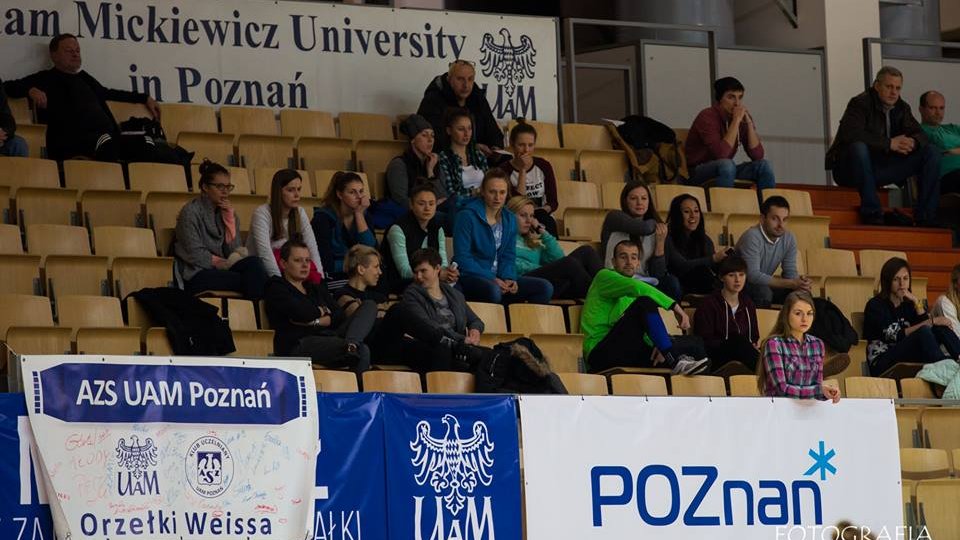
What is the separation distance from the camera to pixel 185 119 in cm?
1190

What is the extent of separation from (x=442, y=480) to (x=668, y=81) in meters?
6.89

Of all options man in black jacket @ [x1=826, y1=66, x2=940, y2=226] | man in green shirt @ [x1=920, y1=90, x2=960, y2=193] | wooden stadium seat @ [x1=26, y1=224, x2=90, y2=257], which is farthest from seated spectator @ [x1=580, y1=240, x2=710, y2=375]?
man in green shirt @ [x1=920, y1=90, x2=960, y2=193]

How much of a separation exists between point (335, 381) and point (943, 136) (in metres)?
6.81

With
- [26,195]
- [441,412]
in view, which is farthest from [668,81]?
[441,412]

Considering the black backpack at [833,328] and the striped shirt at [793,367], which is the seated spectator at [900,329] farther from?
the striped shirt at [793,367]

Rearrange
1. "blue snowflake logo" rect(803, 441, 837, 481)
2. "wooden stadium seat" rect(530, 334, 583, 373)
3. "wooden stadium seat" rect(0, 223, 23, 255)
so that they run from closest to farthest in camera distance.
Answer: "blue snowflake logo" rect(803, 441, 837, 481)
"wooden stadium seat" rect(0, 223, 23, 255)
"wooden stadium seat" rect(530, 334, 583, 373)

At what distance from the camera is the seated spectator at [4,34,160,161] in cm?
1114

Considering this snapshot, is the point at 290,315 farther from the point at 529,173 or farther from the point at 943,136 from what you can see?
the point at 943,136

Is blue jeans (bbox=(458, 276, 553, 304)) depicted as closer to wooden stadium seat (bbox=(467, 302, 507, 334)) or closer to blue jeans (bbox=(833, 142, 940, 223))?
wooden stadium seat (bbox=(467, 302, 507, 334))

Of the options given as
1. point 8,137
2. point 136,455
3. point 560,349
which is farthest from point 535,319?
point 136,455

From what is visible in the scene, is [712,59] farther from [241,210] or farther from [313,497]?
[313,497]

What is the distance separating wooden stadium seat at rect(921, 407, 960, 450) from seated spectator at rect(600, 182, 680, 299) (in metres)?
2.38

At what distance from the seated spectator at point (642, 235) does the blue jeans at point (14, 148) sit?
364cm

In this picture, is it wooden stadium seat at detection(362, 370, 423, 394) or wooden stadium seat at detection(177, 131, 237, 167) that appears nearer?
wooden stadium seat at detection(362, 370, 423, 394)
